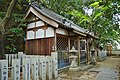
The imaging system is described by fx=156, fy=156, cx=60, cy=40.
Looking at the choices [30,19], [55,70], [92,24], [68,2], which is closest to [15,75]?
[55,70]

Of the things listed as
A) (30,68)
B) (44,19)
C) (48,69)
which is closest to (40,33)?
(44,19)

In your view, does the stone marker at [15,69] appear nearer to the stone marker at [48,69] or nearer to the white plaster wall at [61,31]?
the stone marker at [48,69]

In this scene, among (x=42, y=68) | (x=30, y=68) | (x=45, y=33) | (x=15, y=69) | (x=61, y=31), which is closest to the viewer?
(x=15, y=69)

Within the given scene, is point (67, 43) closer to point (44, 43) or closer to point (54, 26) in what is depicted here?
point (44, 43)

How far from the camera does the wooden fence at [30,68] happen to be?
4.58 m

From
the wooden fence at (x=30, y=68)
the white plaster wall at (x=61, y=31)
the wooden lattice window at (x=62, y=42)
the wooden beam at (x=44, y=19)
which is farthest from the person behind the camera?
the wooden lattice window at (x=62, y=42)

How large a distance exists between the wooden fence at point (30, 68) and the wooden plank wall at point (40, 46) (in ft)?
10.9

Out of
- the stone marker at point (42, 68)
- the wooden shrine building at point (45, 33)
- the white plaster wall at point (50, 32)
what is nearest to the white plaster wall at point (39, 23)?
the wooden shrine building at point (45, 33)

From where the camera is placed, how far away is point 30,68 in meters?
6.28

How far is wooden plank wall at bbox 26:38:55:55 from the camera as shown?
11.1 m

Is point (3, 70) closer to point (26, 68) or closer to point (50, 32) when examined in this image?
point (26, 68)

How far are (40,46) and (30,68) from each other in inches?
223

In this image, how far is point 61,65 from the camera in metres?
11.3

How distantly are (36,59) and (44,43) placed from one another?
17.3 feet
